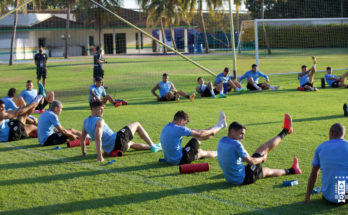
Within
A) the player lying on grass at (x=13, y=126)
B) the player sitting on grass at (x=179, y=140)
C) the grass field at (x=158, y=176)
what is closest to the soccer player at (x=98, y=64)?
the grass field at (x=158, y=176)

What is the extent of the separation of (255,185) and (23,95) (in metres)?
10.3

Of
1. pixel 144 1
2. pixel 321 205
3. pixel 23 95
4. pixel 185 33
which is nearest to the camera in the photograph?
pixel 321 205

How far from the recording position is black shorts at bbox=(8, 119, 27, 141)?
434 inches

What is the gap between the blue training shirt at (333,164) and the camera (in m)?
5.59

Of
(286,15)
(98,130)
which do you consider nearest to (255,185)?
(98,130)

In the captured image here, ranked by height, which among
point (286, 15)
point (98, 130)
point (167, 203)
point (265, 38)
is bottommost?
point (167, 203)

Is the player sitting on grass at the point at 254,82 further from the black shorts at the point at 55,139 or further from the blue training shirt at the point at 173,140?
the blue training shirt at the point at 173,140

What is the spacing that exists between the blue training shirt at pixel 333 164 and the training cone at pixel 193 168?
8.03 ft

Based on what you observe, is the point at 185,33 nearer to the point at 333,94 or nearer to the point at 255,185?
the point at 333,94

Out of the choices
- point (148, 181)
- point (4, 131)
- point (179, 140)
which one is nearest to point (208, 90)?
point (4, 131)

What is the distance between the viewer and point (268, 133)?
1058 centimetres

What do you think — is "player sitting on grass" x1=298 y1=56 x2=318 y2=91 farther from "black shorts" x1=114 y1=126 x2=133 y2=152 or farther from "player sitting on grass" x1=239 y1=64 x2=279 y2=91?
"black shorts" x1=114 y1=126 x2=133 y2=152

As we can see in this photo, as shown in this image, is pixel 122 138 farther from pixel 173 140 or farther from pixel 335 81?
pixel 335 81

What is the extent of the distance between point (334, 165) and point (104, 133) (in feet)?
15.6
